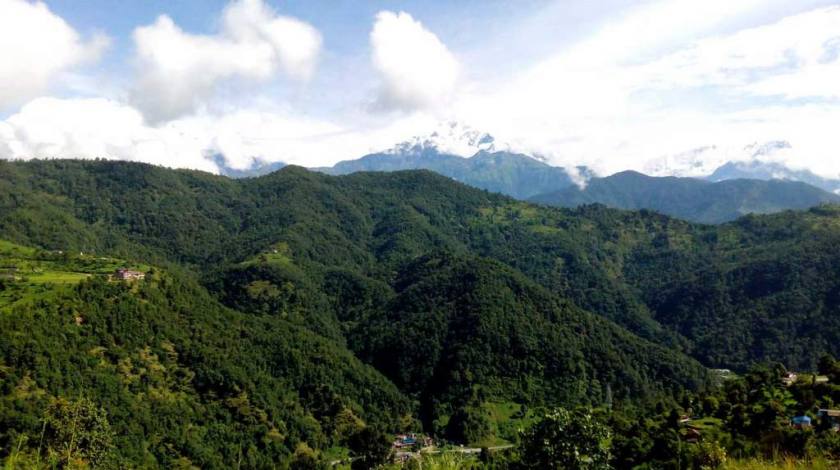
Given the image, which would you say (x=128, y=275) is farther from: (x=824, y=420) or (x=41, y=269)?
(x=824, y=420)

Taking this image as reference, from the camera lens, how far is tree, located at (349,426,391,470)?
81625 millimetres

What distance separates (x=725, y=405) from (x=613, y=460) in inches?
836

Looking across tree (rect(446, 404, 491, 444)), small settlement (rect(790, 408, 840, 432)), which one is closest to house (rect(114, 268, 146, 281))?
tree (rect(446, 404, 491, 444))

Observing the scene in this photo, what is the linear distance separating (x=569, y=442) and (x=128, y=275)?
4385 inches

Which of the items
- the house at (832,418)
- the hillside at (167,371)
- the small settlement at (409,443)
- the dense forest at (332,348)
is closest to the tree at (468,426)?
the dense forest at (332,348)

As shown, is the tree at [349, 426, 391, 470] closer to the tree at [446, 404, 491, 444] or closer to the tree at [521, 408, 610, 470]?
the tree at [446, 404, 491, 444]

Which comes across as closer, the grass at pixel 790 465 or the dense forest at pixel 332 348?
the grass at pixel 790 465

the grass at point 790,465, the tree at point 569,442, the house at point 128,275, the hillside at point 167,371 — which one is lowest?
the hillside at point 167,371

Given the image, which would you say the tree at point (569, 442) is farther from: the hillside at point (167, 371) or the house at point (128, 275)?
the house at point (128, 275)

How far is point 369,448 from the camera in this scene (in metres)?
86.0

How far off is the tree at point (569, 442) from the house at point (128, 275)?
346 ft

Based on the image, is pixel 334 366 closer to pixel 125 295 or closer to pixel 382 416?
pixel 382 416

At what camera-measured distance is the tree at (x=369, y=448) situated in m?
81.6

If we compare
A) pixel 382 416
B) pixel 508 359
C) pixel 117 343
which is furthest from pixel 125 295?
pixel 508 359
